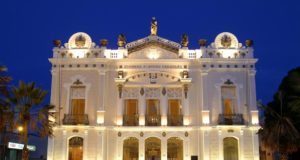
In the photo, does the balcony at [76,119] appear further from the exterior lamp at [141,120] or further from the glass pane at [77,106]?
the exterior lamp at [141,120]

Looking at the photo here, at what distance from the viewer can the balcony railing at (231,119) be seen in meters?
36.2

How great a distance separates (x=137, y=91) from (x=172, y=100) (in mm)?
3119

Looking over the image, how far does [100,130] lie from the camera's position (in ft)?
119

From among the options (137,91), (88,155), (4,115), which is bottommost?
(88,155)

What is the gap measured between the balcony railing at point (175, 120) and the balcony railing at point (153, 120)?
0.94 metres

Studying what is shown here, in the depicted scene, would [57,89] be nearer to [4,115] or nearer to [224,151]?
[4,115]

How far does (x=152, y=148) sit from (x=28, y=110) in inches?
440

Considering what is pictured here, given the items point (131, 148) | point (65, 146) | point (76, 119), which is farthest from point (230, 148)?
point (65, 146)

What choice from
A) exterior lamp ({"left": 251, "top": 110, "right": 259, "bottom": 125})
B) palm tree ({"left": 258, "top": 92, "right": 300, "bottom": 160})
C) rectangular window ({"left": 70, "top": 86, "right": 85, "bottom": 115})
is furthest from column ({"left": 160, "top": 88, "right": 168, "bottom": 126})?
palm tree ({"left": 258, "top": 92, "right": 300, "bottom": 160})

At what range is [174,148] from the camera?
36.9 m

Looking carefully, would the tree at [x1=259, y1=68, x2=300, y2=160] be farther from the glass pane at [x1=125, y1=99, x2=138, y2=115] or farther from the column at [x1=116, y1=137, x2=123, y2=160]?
the column at [x1=116, y1=137, x2=123, y2=160]

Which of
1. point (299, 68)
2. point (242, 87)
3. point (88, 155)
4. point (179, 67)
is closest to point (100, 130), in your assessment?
point (88, 155)

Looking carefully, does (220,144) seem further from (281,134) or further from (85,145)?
(85,145)

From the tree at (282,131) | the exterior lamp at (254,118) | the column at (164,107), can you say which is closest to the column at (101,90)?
the column at (164,107)
